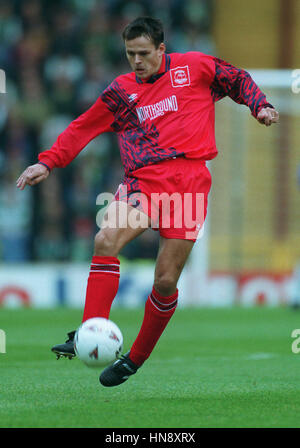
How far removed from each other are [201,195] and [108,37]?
9.69 m

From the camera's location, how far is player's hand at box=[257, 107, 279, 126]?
4910mm

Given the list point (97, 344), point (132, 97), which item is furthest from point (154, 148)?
point (97, 344)

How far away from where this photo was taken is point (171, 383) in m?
5.53

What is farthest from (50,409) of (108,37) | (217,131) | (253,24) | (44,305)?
(253,24)

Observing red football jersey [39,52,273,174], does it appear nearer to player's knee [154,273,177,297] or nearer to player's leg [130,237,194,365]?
player's leg [130,237,194,365]

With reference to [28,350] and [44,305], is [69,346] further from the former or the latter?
[44,305]

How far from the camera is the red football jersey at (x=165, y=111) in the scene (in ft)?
16.6

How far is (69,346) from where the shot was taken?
4.78 m

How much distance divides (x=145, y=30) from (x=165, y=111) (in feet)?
1.50

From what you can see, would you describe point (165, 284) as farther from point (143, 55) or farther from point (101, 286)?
point (143, 55)

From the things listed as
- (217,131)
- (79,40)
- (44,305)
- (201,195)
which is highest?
(79,40)

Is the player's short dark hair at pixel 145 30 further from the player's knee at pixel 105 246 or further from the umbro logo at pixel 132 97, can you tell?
the player's knee at pixel 105 246

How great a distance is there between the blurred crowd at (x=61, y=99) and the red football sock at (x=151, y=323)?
25.6 feet

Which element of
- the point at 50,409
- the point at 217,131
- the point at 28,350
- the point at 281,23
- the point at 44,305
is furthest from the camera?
the point at 281,23
